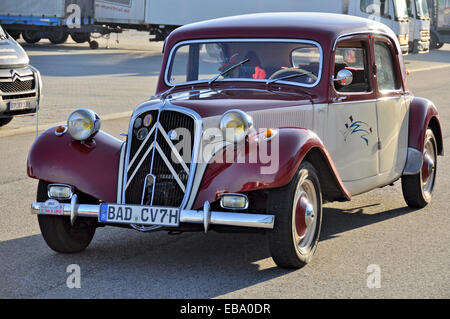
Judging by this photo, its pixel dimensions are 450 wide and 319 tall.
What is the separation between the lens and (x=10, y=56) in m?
13.2

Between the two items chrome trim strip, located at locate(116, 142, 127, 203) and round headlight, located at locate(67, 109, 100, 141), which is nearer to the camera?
chrome trim strip, located at locate(116, 142, 127, 203)

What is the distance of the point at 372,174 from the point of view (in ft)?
24.7

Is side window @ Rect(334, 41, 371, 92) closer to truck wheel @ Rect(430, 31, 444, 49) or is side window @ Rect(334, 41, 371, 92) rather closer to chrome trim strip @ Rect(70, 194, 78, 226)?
chrome trim strip @ Rect(70, 194, 78, 226)

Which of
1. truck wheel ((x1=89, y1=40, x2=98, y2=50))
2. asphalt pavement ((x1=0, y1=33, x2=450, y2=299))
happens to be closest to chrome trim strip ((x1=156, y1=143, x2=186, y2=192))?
asphalt pavement ((x1=0, y1=33, x2=450, y2=299))

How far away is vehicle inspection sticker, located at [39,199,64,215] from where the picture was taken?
19.9 feet

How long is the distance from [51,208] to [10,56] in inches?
302

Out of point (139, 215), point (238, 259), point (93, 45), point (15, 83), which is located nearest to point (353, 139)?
point (238, 259)

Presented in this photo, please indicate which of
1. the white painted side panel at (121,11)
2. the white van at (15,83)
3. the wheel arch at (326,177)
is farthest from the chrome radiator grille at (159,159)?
the white painted side panel at (121,11)

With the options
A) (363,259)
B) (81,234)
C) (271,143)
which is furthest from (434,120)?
(81,234)

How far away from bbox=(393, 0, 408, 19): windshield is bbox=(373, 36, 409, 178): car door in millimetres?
24511

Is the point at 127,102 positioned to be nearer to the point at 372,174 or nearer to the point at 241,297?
the point at 372,174

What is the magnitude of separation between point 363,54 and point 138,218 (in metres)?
2.81

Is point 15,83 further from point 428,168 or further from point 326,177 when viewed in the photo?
point 326,177

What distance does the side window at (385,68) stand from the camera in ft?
25.7
